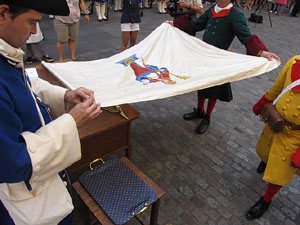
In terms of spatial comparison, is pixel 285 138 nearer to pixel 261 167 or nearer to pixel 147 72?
pixel 261 167

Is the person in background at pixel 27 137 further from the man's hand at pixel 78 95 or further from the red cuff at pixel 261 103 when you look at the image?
the red cuff at pixel 261 103

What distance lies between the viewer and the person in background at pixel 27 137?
0.97m

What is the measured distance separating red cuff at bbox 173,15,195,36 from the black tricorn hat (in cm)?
258

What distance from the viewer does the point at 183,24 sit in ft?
11.2

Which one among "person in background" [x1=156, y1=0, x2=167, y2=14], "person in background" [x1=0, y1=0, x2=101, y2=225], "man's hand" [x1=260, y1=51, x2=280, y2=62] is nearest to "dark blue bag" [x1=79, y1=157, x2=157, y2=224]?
"person in background" [x1=0, y1=0, x2=101, y2=225]

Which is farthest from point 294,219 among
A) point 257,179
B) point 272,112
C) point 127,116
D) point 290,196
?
point 127,116

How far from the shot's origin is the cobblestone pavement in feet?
8.13

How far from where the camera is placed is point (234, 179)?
287cm

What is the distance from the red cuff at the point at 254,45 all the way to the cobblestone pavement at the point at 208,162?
139cm

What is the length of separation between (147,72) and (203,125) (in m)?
1.48

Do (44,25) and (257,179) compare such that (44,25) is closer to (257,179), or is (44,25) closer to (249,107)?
(249,107)

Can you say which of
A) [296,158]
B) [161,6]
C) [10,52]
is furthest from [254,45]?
[161,6]

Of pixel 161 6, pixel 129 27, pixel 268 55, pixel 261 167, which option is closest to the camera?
pixel 268 55

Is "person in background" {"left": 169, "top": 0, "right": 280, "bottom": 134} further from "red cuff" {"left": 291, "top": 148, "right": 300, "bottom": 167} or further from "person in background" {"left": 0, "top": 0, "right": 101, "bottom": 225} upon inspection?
"person in background" {"left": 0, "top": 0, "right": 101, "bottom": 225}
